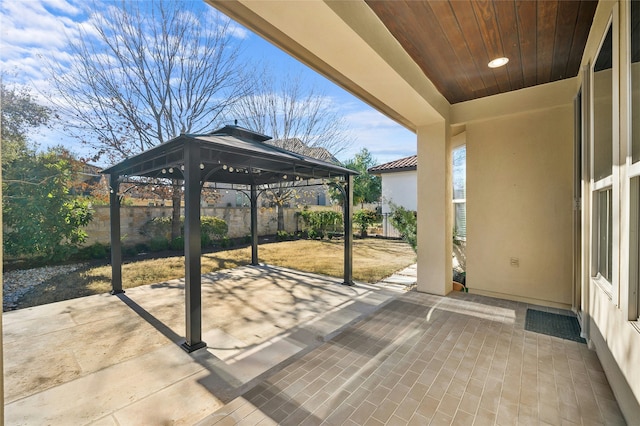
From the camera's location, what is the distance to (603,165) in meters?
2.53

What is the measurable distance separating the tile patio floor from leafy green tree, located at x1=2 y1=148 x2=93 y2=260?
331 centimetres

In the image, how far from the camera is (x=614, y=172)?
2070mm

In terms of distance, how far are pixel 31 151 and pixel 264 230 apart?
8.21 m

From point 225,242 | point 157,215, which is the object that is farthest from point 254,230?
point 157,215

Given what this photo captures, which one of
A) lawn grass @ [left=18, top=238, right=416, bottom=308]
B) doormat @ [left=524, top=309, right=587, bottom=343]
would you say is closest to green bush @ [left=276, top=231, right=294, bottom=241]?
lawn grass @ [left=18, top=238, right=416, bottom=308]

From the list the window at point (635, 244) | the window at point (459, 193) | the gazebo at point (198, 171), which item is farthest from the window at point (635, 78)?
the window at point (459, 193)

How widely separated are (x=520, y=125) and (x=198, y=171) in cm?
480

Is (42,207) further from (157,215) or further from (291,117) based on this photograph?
(291,117)

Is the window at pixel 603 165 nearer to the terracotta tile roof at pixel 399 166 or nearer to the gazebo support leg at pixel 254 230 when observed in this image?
the gazebo support leg at pixel 254 230

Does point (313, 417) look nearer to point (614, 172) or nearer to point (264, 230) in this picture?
point (614, 172)

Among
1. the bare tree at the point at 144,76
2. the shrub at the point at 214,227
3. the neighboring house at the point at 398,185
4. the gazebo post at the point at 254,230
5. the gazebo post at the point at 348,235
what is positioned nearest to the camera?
the gazebo post at the point at 348,235

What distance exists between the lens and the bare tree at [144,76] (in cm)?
809

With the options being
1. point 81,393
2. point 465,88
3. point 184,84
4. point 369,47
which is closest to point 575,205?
point 465,88

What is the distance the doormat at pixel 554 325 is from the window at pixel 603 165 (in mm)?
894
